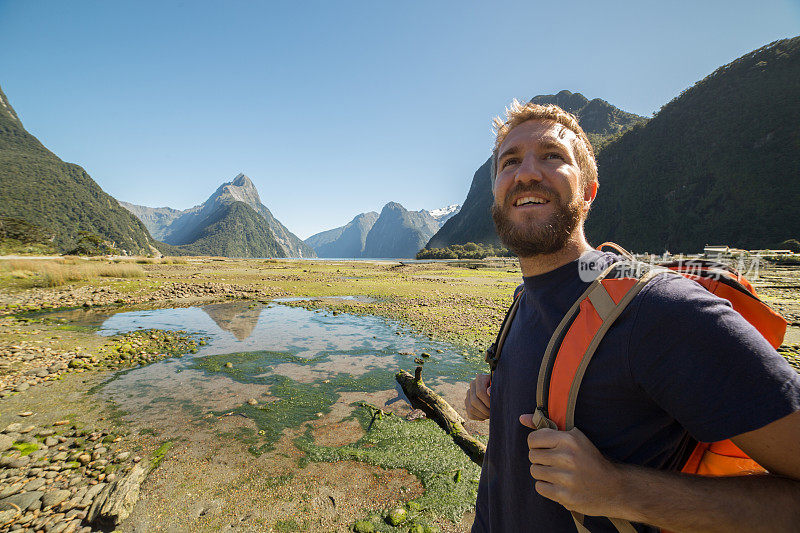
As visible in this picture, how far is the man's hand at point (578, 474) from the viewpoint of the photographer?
4.01ft

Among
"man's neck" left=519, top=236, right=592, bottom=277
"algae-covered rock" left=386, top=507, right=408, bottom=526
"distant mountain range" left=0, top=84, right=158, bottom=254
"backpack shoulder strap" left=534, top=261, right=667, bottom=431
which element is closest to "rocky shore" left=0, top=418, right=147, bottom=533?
"algae-covered rock" left=386, top=507, right=408, bottom=526

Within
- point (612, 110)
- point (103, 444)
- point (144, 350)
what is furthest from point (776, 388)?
point (612, 110)

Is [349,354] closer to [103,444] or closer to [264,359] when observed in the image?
[264,359]

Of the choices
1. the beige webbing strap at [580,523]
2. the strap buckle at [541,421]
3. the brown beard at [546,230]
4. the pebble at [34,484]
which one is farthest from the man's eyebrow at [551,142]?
the pebble at [34,484]

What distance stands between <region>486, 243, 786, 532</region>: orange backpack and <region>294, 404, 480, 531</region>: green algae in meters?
3.98

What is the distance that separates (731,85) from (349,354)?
154m

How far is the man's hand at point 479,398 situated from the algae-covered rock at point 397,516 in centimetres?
282

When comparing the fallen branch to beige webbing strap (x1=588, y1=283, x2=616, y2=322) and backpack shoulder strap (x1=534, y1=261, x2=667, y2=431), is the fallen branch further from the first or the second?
beige webbing strap (x1=588, y1=283, x2=616, y2=322)

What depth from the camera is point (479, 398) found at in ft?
8.22

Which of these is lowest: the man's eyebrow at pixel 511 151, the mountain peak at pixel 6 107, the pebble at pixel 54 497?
the pebble at pixel 54 497

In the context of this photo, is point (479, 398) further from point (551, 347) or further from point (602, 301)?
point (602, 301)

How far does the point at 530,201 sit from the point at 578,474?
5.10ft

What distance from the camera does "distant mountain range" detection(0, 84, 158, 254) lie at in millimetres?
117500

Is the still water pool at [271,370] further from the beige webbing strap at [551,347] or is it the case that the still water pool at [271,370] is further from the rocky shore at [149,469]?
the beige webbing strap at [551,347]
